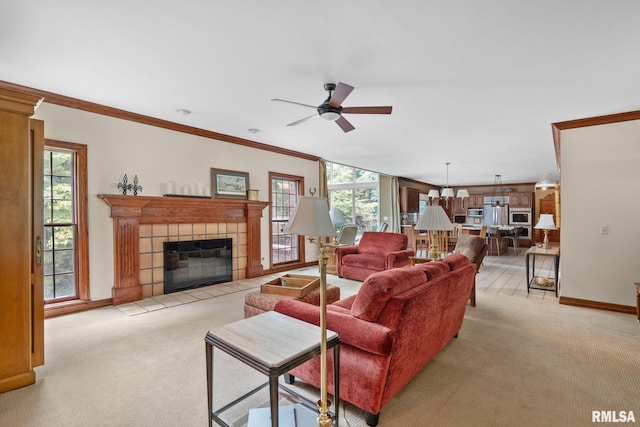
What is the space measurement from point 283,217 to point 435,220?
3.74m

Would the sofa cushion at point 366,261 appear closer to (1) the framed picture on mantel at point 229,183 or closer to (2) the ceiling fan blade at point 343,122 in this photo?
(1) the framed picture on mantel at point 229,183

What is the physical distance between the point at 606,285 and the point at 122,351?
555 cm

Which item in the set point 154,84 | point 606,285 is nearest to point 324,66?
point 154,84

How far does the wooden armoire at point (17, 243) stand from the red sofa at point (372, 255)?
426cm

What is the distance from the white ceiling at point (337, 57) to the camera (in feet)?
6.56

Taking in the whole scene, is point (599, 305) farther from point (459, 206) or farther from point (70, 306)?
point (459, 206)

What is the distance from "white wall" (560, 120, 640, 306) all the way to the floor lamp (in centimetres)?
422

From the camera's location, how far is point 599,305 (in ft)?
12.7

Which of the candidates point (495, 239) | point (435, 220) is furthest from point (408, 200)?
point (435, 220)

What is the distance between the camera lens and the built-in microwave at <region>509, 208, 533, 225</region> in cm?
1112

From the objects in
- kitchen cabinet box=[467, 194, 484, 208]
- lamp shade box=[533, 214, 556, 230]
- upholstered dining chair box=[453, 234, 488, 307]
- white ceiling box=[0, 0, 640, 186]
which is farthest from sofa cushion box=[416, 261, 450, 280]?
kitchen cabinet box=[467, 194, 484, 208]

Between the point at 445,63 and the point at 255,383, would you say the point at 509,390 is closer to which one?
the point at 255,383

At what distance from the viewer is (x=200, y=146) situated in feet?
16.2
